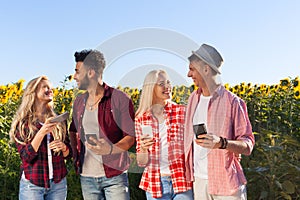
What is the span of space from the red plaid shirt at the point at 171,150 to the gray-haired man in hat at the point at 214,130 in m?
0.05

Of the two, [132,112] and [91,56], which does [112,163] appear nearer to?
[132,112]

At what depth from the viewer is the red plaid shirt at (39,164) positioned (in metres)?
2.79

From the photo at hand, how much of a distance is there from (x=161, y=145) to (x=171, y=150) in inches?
2.5

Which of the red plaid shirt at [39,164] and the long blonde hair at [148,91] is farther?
the red plaid shirt at [39,164]

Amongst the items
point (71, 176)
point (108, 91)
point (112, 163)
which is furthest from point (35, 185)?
point (71, 176)

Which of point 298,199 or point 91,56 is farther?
point 298,199

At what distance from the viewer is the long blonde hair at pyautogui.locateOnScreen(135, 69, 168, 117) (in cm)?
239

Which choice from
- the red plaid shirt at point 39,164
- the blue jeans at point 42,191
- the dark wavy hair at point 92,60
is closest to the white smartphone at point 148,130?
the dark wavy hair at point 92,60

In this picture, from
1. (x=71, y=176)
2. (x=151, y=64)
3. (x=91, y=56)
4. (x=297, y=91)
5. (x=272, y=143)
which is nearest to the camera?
(x=151, y=64)

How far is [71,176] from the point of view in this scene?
14.4 feet

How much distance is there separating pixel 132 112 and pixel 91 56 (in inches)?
15.2

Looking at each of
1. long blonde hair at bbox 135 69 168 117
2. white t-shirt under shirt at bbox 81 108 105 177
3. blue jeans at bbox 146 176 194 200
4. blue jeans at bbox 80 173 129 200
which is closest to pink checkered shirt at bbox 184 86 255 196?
blue jeans at bbox 146 176 194 200

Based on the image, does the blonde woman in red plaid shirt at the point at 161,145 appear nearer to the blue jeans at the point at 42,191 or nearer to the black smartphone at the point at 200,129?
the black smartphone at the point at 200,129

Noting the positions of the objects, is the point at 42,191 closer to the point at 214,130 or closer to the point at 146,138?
the point at 146,138
